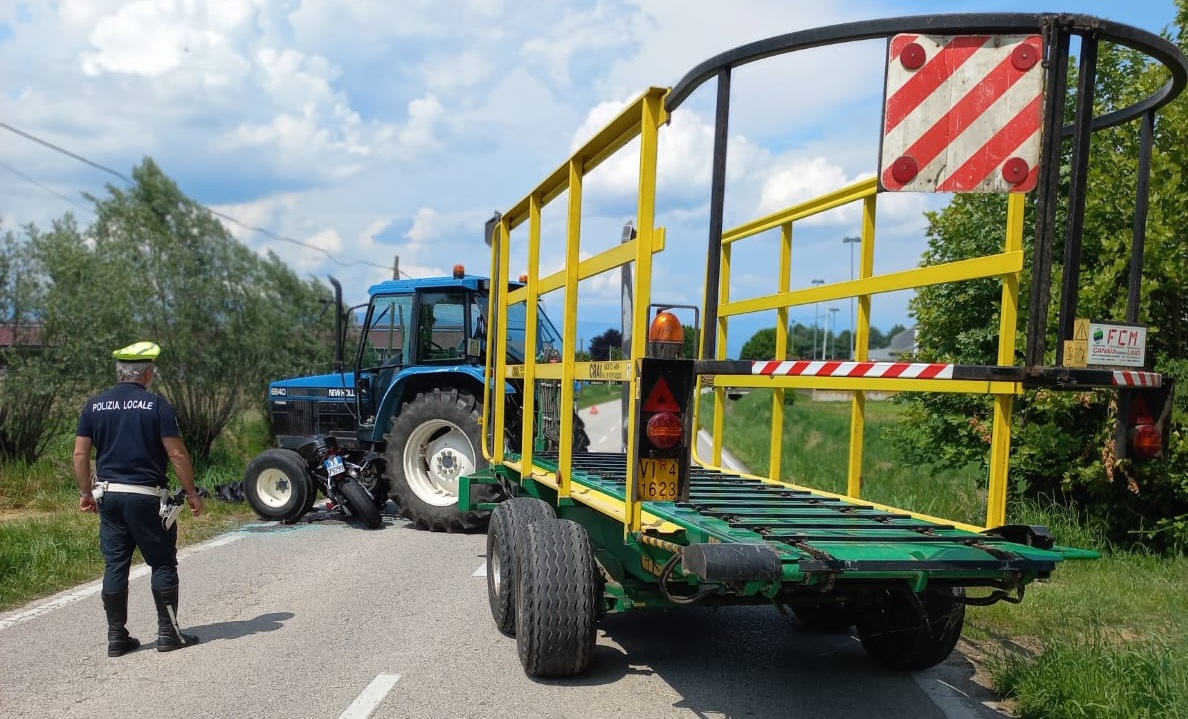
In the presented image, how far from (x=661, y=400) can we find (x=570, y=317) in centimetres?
142

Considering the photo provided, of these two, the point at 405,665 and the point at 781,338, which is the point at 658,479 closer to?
the point at 405,665

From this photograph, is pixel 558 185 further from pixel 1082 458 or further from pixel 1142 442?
pixel 1082 458

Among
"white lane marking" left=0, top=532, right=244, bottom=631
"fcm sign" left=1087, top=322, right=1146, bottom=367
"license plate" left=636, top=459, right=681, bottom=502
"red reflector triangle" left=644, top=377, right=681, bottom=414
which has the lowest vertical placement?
"white lane marking" left=0, top=532, right=244, bottom=631

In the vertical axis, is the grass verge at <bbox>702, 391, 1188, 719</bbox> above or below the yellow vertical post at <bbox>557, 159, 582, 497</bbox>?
below

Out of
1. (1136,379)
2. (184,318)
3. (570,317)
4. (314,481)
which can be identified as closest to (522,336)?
(314,481)

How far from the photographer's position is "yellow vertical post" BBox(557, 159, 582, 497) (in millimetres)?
5230

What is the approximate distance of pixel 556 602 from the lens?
4746 millimetres

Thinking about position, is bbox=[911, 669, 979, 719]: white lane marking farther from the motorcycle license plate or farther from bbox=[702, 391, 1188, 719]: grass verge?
the motorcycle license plate

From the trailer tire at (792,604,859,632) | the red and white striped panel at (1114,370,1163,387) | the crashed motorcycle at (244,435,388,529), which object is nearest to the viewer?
the red and white striped panel at (1114,370,1163,387)

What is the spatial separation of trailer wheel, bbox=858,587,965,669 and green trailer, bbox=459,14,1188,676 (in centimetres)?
1

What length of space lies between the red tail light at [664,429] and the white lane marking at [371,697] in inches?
74.1

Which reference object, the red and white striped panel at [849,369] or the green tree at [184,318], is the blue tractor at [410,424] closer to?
the green tree at [184,318]

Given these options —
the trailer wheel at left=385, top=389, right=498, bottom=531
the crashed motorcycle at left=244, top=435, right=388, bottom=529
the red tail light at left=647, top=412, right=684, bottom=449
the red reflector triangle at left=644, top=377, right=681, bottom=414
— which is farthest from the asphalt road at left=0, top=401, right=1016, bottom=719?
the crashed motorcycle at left=244, top=435, right=388, bottom=529

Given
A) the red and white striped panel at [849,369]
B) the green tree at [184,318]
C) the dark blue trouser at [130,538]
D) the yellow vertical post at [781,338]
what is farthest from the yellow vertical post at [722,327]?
the green tree at [184,318]
